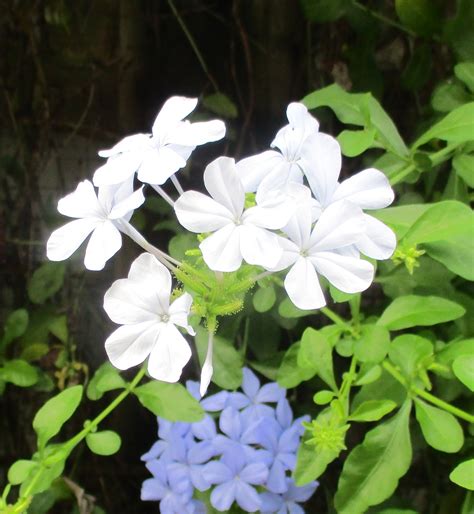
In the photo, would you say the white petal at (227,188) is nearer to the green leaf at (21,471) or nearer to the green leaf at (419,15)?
the green leaf at (21,471)

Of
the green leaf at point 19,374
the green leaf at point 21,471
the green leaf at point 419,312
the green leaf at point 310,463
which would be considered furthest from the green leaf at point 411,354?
the green leaf at point 19,374

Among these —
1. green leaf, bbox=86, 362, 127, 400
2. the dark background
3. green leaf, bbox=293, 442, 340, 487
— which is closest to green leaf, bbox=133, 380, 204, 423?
green leaf, bbox=86, 362, 127, 400

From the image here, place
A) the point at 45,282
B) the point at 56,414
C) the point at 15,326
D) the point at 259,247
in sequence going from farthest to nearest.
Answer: the point at 45,282 < the point at 15,326 < the point at 56,414 < the point at 259,247

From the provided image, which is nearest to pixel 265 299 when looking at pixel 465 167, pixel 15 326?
pixel 465 167

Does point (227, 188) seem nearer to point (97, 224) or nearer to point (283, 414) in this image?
point (97, 224)

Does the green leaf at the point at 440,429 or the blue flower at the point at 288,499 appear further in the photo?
the blue flower at the point at 288,499

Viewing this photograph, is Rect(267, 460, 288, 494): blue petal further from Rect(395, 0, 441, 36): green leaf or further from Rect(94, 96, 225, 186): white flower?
Rect(395, 0, 441, 36): green leaf
